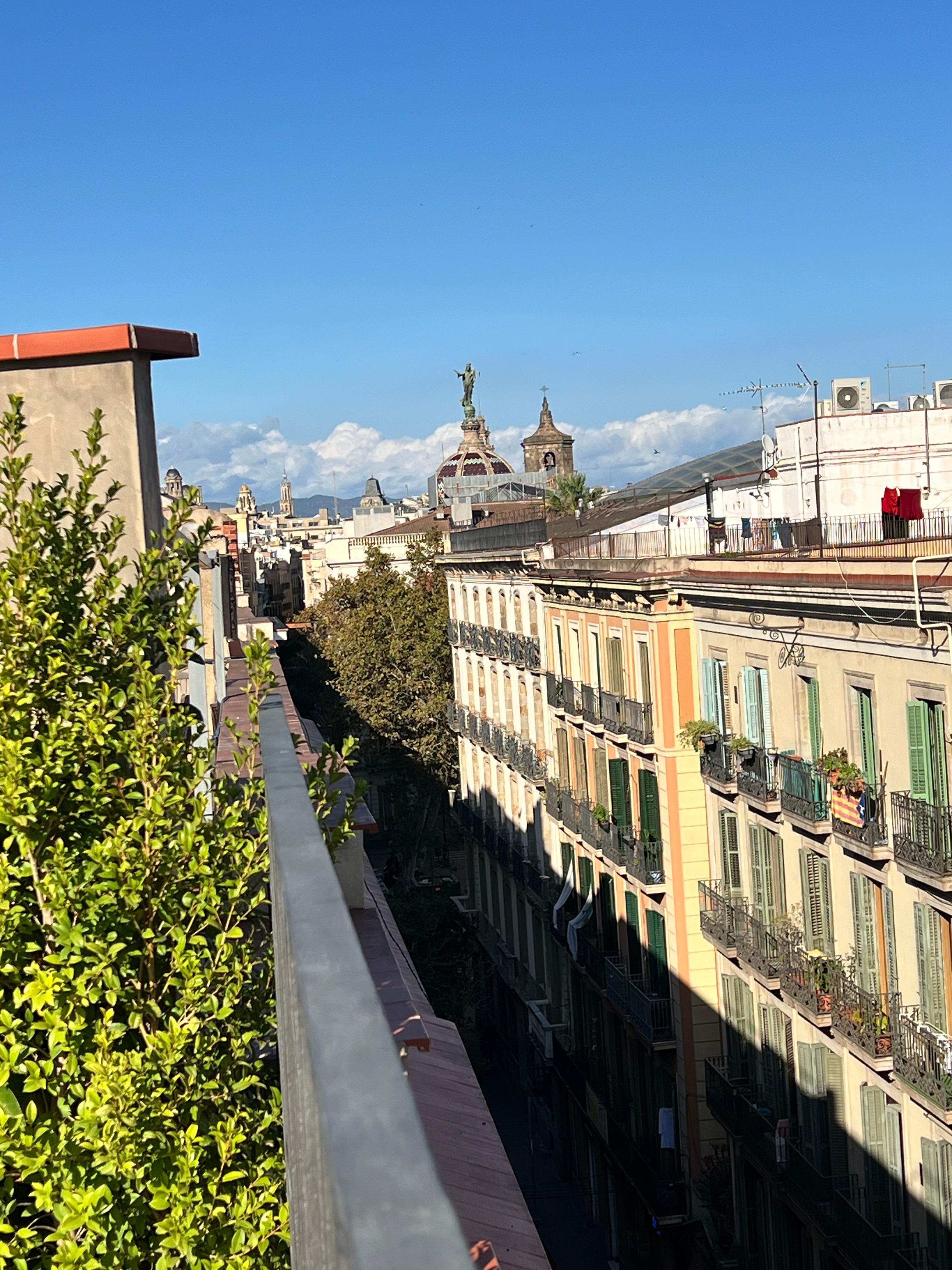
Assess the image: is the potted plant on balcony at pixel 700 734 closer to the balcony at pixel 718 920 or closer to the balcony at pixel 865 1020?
the balcony at pixel 718 920

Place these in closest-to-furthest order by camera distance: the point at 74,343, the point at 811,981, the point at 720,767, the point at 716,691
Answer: the point at 74,343 → the point at 811,981 → the point at 720,767 → the point at 716,691

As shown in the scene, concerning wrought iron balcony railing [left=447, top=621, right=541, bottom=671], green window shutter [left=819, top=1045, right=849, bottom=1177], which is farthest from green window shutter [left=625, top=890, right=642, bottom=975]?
wrought iron balcony railing [left=447, top=621, right=541, bottom=671]

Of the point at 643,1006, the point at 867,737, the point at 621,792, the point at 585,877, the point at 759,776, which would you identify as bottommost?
the point at 643,1006

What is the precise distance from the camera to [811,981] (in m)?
20.1

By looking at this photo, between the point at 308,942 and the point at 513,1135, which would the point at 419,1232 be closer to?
the point at 308,942

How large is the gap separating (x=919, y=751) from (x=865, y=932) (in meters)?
3.08

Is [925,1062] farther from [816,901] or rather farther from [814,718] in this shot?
[814,718]

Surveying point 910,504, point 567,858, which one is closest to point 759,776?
point 910,504

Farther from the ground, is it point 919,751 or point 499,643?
point 499,643

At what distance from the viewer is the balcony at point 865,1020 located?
18.2 metres

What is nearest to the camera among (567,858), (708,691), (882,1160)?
(882,1160)

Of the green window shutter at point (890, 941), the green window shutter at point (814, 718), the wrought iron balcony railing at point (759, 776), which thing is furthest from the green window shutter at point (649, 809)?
the green window shutter at point (890, 941)

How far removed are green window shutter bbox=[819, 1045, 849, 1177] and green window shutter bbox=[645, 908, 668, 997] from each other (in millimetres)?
6553

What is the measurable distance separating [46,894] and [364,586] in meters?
54.3
